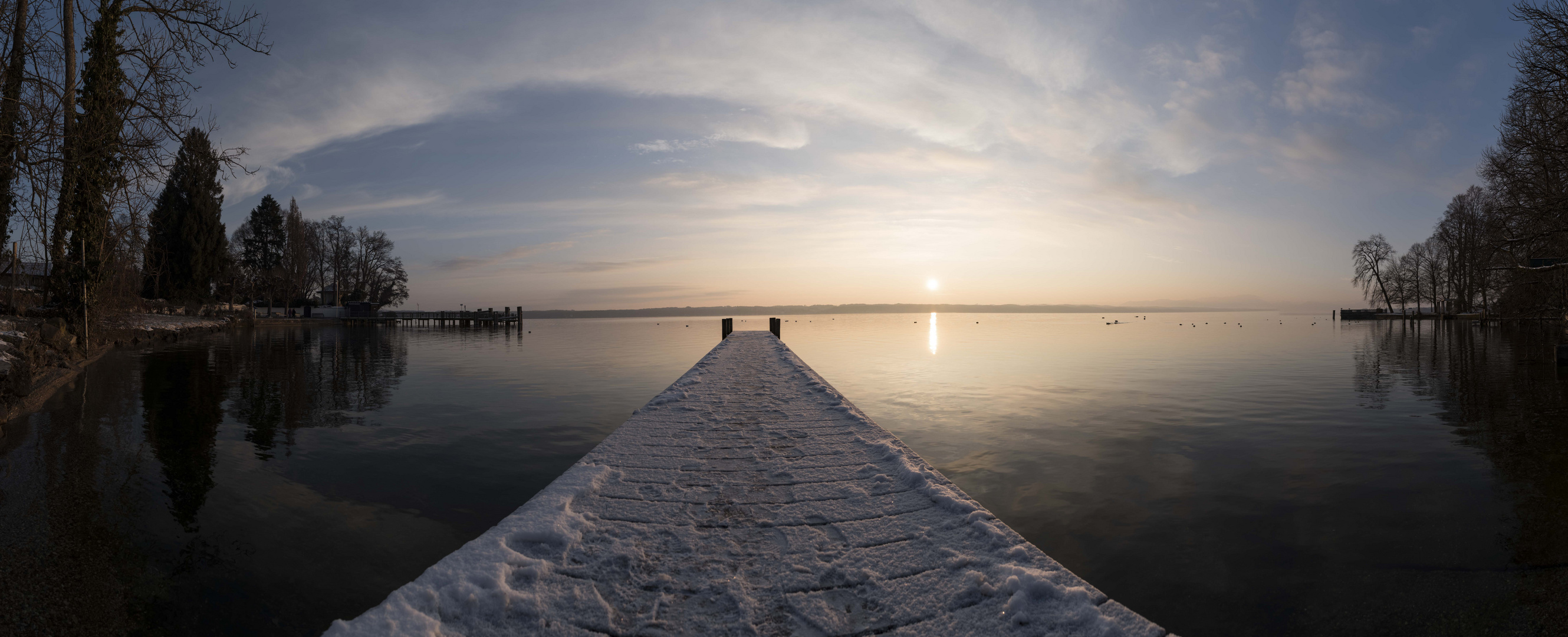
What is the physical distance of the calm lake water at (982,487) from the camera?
13.4 feet

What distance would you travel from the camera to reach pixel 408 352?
90.9 feet

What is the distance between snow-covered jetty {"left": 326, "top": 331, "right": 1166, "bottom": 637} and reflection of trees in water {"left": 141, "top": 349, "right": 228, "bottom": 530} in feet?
13.7

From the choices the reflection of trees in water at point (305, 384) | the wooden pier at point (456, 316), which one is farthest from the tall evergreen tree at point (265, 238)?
the reflection of trees in water at point (305, 384)

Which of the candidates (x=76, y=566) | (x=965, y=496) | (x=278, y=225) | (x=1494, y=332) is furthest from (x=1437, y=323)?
(x=278, y=225)

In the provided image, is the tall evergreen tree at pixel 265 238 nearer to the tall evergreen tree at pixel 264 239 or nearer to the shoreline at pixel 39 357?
the tall evergreen tree at pixel 264 239

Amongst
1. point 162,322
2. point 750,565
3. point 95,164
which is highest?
point 95,164

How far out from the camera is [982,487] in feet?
24.3

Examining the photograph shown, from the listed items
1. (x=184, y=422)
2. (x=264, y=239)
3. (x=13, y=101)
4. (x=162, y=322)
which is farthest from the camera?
(x=264, y=239)

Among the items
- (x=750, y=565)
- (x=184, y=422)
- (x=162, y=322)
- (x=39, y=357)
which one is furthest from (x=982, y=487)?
(x=162, y=322)

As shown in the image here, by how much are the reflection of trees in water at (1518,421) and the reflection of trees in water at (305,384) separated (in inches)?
498

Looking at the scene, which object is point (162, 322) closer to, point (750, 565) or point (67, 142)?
point (67, 142)

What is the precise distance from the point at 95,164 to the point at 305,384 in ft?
22.3

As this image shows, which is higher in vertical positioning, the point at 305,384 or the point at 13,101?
the point at 13,101

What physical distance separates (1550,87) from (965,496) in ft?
73.9
